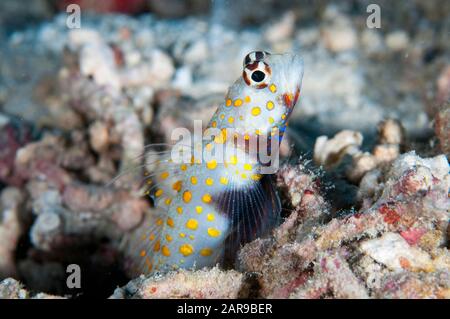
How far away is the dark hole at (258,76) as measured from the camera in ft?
10.1

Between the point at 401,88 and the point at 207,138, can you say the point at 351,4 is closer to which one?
the point at 401,88

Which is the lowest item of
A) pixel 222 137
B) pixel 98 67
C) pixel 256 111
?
pixel 222 137

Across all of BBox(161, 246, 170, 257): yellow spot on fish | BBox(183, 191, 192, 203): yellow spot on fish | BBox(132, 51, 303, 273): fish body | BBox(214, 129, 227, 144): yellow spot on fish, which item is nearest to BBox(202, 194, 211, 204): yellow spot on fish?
BBox(132, 51, 303, 273): fish body

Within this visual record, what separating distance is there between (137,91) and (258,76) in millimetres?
2930

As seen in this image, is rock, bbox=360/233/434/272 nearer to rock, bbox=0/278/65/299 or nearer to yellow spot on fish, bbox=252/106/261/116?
yellow spot on fish, bbox=252/106/261/116

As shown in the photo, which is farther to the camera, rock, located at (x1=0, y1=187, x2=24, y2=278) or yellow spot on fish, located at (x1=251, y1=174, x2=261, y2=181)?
rock, located at (x1=0, y1=187, x2=24, y2=278)

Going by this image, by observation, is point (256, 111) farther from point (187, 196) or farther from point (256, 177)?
point (187, 196)

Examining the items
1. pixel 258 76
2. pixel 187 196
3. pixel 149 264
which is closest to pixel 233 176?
pixel 187 196

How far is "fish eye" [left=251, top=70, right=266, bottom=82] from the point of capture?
3.09m

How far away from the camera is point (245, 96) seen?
10.5 ft

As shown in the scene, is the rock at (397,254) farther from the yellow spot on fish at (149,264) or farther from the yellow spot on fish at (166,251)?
the yellow spot on fish at (149,264)

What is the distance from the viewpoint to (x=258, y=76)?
3104mm

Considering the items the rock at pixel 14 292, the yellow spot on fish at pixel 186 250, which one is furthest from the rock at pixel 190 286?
the yellow spot on fish at pixel 186 250

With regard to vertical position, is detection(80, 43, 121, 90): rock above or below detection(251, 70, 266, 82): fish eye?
above
